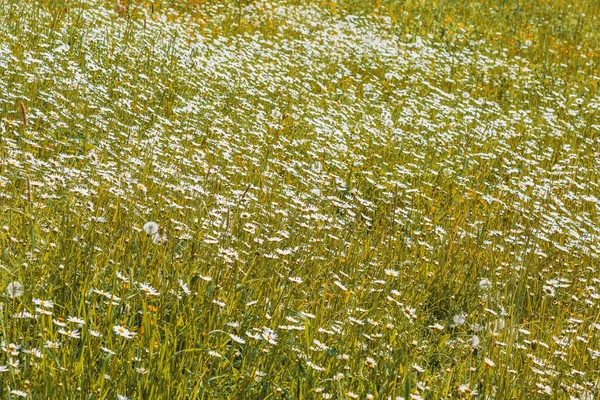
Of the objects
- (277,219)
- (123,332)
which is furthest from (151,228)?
(277,219)

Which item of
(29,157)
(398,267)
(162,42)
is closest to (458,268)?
(398,267)

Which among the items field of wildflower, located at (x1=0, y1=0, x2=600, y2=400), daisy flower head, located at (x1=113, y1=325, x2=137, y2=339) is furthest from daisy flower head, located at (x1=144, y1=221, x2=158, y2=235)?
daisy flower head, located at (x1=113, y1=325, x2=137, y2=339)

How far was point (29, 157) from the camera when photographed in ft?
14.2

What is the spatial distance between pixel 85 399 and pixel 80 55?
4.47 m

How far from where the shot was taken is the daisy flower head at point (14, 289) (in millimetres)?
2648

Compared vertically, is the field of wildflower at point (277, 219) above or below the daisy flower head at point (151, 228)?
below

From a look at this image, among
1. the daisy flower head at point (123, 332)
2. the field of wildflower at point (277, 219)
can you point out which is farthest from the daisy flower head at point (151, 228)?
the daisy flower head at point (123, 332)

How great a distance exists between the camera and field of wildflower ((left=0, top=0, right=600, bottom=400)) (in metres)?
2.95

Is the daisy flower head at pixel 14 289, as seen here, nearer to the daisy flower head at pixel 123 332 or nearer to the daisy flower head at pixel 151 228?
the daisy flower head at pixel 123 332

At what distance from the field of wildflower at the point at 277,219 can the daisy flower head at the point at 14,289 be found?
9 cm

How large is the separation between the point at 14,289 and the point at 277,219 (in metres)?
1.71

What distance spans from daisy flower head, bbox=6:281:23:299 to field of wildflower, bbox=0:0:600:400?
92mm

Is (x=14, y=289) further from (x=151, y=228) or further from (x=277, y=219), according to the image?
(x=277, y=219)

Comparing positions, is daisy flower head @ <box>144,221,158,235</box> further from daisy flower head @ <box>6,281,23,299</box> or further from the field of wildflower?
daisy flower head @ <box>6,281,23,299</box>
